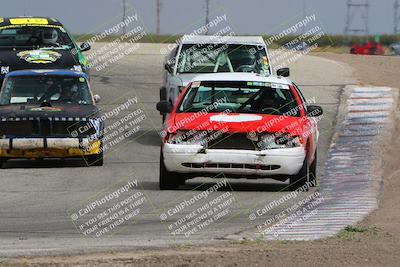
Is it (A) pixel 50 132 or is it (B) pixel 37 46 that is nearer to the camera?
(A) pixel 50 132

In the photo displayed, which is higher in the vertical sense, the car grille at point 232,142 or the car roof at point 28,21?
the car grille at point 232,142

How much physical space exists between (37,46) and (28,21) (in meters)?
0.80

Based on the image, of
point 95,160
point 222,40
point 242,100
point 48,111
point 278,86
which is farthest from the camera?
point 222,40

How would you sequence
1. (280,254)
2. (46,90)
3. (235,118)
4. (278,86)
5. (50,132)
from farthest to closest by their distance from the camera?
(46,90) < (50,132) < (278,86) < (235,118) < (280,254)

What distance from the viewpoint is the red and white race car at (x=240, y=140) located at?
1390 centimetres

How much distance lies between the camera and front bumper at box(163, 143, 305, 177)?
13.9 meters

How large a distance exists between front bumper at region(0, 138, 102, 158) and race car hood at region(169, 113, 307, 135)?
279 cm

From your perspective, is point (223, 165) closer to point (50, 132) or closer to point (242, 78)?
point (242, 78)

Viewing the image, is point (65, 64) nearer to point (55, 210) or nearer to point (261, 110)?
point (261, 110)

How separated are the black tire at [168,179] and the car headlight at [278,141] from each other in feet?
3.48

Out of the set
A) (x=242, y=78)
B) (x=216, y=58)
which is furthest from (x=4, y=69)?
(x=242, y=78)

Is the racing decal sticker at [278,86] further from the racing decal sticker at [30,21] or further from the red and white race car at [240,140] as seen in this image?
the racing decal sticker at [30,21]

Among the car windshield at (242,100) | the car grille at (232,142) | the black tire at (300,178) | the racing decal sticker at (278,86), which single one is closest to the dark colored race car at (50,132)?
the car windshield at (242,100)

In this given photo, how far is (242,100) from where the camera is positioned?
15.3 metres
